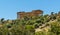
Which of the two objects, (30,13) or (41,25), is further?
(30,13)

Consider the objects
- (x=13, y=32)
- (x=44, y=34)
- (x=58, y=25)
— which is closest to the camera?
(x=13, y=32)

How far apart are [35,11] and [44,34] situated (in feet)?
89.8

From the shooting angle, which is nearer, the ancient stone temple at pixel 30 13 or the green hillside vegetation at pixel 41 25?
the green hillside vegetation at pixel 41 25

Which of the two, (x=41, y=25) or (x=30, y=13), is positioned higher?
(x=30, y=13)

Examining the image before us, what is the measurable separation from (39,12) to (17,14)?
5.46 m

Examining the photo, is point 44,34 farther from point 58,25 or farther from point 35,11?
point 35,11

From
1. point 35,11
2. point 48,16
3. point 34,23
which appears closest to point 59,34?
point 34,23

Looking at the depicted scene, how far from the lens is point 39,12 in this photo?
201 ft

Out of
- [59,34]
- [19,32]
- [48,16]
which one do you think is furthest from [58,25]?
[48,16]

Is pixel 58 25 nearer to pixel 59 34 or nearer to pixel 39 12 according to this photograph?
pixel 59 34

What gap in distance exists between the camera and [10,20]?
56594mm

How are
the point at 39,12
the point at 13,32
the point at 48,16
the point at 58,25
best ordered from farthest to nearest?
the point at 39,12 < the point at 48,16 < the point at 58,25 < the point at 13,32

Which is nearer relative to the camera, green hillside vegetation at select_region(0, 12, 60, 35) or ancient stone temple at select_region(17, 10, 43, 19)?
green hillside vegetation at select_region(0, 12, 60, 35)

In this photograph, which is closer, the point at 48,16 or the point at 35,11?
the point at 48,16
